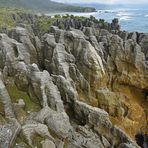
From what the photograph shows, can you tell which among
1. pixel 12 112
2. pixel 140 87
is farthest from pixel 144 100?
pixel 12 112

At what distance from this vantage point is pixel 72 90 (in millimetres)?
34188

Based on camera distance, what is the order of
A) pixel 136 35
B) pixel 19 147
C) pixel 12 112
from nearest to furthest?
1. pixel 19 147
2. pixel 12 112
3. pixel 136 35

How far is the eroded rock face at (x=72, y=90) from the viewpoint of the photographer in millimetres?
28953

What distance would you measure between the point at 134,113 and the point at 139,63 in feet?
22.7

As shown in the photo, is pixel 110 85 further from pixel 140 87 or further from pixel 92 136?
pixel 92 136

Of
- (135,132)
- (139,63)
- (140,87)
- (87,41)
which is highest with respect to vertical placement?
(87,41)

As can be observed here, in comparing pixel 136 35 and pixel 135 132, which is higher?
pixel 136 35

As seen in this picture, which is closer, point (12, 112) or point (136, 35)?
point (12, 112)

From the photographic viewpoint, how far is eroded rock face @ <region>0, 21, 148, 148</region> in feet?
95.0

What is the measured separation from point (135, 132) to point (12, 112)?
16494mm

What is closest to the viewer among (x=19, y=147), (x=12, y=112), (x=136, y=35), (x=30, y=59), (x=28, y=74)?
(x=19, y=147)

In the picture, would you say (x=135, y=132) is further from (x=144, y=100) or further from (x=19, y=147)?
(x=19, y=147)

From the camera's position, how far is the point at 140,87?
45781 mm

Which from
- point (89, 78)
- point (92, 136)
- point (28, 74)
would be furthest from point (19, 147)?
point (89, 78)
